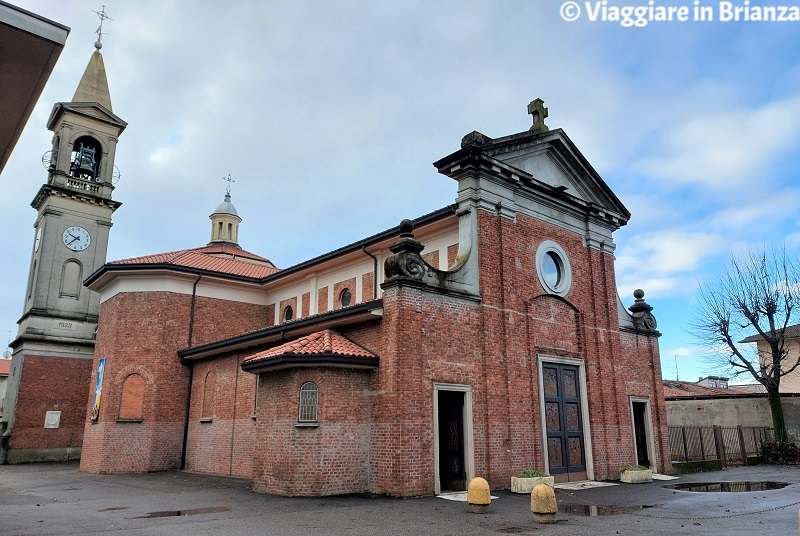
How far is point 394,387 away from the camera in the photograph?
12883 millimetres

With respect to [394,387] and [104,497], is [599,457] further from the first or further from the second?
[104,497]

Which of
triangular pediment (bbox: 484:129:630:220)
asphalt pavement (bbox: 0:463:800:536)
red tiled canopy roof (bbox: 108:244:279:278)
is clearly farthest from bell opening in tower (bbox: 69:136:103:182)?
triangular pediment (bbox: 484:129:630:220)

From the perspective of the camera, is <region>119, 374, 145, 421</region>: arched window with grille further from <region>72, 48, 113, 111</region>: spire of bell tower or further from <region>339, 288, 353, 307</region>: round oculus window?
<region>72, 48, 113, 111</region>: spire of bell tower

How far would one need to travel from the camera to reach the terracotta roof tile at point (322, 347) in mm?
13312

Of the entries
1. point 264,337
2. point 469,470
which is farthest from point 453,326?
point 264,337

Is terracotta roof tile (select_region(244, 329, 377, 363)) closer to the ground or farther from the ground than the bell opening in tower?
closer to the ground

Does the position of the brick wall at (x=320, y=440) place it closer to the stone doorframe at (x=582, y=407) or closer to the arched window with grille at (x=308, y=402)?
the arched window with grille at (x=308, y=402)

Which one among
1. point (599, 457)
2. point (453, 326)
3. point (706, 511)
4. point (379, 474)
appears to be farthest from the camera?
point (599, 457)

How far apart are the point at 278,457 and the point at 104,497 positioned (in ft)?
13.2

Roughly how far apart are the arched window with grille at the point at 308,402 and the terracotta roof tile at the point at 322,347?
0.79 m

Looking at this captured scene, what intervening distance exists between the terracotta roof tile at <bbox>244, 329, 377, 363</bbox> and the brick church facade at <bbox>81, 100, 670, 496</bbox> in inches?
3.1

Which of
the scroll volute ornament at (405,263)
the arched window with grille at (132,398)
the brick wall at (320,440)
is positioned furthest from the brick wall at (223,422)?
the scroll volute ornament at (405,263)

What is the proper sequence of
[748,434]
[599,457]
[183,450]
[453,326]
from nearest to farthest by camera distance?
1. [453,326]
2. [599,457]
3. [183,450]
4. [748,434]

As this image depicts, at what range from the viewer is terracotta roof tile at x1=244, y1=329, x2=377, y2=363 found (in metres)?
13.3
